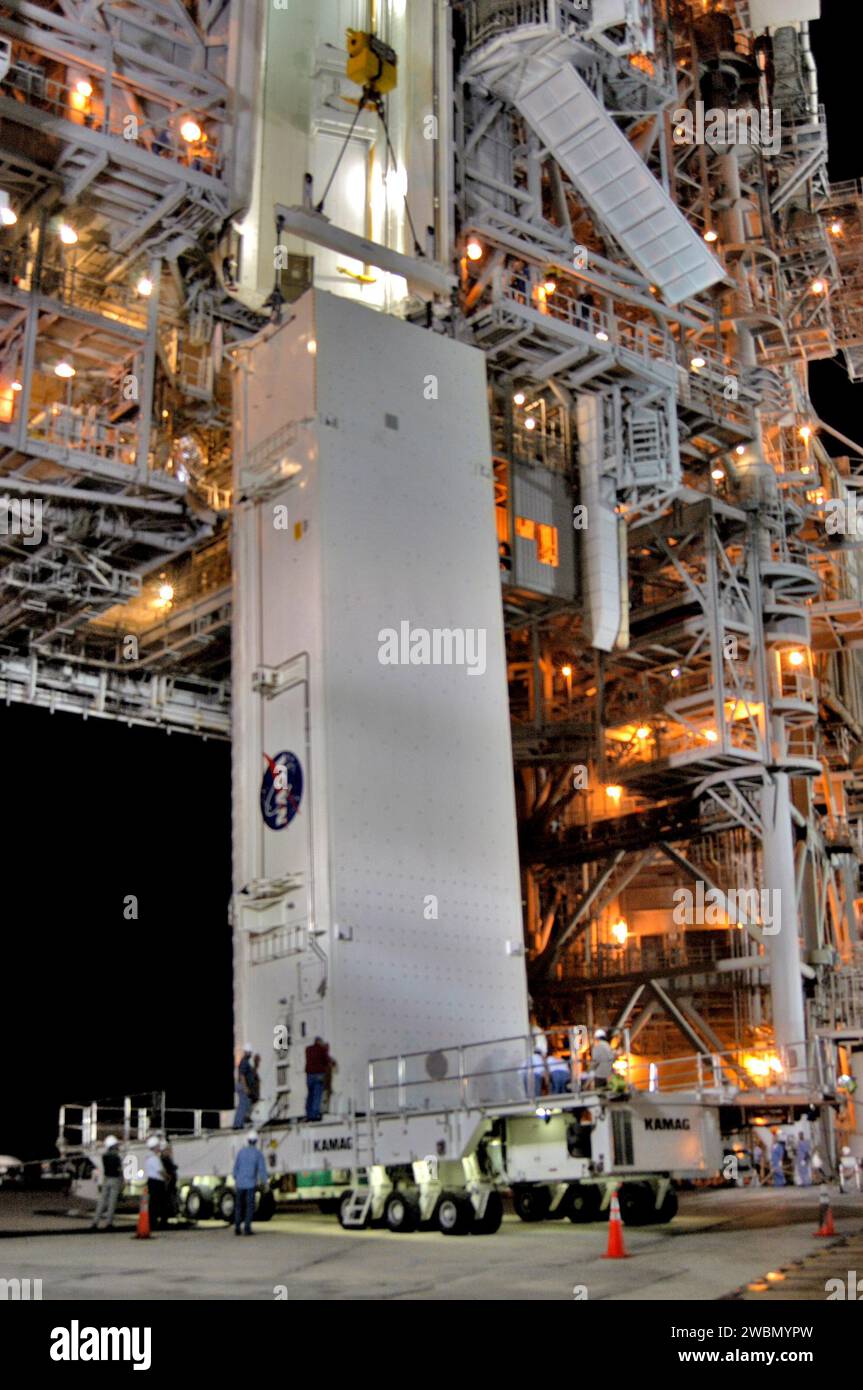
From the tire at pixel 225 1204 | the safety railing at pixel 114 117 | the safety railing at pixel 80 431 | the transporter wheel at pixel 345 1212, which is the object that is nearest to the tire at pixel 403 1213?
the transporter wheel at pixel 345 1212

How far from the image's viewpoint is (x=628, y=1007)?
121 ft

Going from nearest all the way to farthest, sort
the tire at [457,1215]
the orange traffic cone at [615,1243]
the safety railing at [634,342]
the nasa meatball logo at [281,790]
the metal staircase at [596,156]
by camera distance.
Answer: the orange traffic cone at [615,1243]
the tire at [457,1215]
the nasa meatball logo at [281,790]
the safety railing at [634,342]
the metal staircase at [596,156]

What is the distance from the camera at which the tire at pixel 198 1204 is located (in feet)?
68.6

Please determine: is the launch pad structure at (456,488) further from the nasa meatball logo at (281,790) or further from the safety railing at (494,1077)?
the safety railing at (494,1077)

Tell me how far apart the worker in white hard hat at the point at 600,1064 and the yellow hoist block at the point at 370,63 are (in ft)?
57.8

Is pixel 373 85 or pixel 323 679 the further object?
pixel 373 85

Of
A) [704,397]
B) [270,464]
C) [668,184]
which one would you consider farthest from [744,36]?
[270,464]

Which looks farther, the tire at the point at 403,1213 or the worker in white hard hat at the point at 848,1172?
the worker in white hard hat at the point at 848,1172

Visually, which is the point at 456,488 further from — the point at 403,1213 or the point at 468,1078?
the point at 403,1213

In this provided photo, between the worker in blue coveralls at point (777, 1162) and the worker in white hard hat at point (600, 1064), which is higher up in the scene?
the worker in white hard hat at point (600, 1064)

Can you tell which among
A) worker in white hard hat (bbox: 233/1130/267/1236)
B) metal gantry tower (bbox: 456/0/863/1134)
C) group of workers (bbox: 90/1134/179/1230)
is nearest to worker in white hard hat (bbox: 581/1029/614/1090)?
worker in white hard hat (bbox: 233/1130/267/1236)

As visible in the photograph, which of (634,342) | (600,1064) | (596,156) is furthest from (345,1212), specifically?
(596,156)
